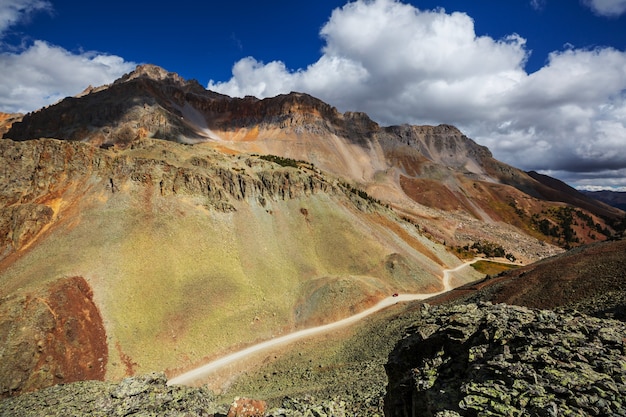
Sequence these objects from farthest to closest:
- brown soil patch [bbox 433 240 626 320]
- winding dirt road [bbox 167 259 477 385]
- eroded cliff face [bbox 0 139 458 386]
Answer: eroded cliff face [bbox 0 139 458 386] < winding dirt road [bbox 167 259 477 385] < brown soil patch [bbox 433 240 626 320]

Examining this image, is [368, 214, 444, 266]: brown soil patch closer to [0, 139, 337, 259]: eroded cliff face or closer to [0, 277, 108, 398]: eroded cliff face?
[0, 139, 337, 259]: eroded cliff face

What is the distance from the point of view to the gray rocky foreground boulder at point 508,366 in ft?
34.7

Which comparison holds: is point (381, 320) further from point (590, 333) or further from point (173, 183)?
point (173, 183)

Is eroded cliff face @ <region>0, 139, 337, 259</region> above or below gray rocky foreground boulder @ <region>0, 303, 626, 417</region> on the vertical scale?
above

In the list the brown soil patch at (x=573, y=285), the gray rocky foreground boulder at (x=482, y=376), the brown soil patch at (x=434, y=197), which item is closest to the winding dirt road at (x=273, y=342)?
the brown soil patch at (x=573, y=285)

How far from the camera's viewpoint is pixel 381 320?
50.2m

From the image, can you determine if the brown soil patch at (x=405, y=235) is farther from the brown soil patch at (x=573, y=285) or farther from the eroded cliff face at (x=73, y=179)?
the brown soil patch at (x=573, y=285)

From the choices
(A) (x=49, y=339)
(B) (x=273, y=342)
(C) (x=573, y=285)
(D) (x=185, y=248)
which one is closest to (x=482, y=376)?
(C) (x=573, y=285)

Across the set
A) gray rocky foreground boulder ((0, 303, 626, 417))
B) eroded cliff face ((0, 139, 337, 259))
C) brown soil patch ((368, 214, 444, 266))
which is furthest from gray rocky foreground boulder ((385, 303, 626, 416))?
brown soil patch ((368, 214, 444, 266))

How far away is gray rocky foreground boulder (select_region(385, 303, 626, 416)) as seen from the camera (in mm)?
10586

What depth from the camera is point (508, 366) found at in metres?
12.5

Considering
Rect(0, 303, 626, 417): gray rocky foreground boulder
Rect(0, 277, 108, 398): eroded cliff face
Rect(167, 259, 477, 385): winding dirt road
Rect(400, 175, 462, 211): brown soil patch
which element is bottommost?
Rect(167, 259, 477, 385): winding dirt road

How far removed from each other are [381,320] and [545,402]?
41236mm

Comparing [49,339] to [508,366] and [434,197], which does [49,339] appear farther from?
[434,197]
